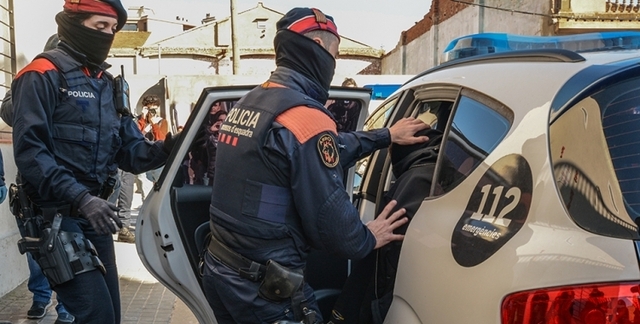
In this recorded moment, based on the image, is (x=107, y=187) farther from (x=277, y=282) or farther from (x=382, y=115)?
(x=382, y=115)

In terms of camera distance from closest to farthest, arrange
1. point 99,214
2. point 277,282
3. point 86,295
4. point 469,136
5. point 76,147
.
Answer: point 469,136 → point 277,282 → point 99,214 → point 86,295 → point 76,147

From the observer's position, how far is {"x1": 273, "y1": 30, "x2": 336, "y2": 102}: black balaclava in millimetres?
2330

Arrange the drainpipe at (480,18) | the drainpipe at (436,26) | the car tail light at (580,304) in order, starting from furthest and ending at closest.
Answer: the drainpipe at (436,26) → the drainpipe at (480,18) → the car tail light at (580,304)

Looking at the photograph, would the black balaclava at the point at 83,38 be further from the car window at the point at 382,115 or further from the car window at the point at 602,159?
the car window at the point at 602,159

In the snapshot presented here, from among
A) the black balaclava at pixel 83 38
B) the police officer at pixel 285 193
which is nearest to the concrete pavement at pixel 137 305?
the black balaclava at pixel 83 38

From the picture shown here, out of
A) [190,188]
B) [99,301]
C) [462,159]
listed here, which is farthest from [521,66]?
[99,301]

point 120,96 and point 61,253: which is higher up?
point 120,96

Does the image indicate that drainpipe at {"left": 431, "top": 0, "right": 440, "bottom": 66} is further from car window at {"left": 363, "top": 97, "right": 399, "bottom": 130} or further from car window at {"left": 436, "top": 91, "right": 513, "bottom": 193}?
car window at {"left": 436, "top": 91, "right": 513, "bottom": 193}

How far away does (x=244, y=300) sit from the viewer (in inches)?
89.9

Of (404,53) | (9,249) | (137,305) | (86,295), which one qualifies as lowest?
(137,305)

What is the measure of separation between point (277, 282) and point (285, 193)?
0.30m

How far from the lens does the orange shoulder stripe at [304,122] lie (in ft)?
7.09

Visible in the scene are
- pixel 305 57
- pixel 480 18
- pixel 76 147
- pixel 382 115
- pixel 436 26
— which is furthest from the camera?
pixel 436 26

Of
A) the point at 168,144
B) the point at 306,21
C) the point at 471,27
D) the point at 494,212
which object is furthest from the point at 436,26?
the point at 494,212
